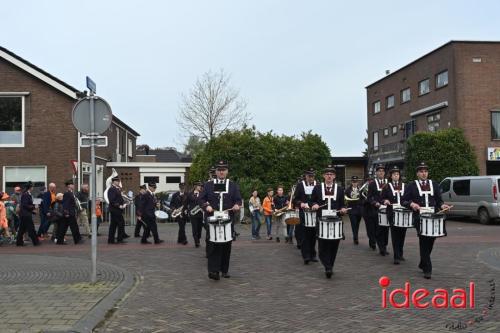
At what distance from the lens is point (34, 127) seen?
83.7ft

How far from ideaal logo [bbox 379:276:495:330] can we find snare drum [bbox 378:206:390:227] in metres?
3.51

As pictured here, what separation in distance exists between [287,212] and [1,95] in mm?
18114

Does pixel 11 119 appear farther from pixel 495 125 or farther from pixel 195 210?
pixel 495 125

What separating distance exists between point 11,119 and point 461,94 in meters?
25.0

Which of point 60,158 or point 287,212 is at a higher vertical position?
point 60,158

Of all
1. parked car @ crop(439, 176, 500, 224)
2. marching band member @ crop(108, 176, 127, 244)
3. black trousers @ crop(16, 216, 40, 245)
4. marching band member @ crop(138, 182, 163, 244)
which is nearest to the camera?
black trousers @ crop(16, 216, 40, 245)

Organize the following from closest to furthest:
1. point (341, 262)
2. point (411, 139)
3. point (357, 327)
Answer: point (357, 327)
point (341, 262)
point (411, 139)

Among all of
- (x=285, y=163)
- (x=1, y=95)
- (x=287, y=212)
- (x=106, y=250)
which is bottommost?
(x=106, y=250)

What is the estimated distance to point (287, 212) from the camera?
13.6 metres

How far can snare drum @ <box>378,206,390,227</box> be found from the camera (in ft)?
38.4

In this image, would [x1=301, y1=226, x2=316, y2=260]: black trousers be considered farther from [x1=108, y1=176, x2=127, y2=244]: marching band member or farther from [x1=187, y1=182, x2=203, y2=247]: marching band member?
[x1=108, y1=176, x2=127, y2=244]: marching band member

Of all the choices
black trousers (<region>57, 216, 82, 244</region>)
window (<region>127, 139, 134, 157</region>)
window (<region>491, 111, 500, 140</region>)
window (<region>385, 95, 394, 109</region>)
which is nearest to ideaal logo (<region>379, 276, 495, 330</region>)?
black trousers (<region>57, 216, 82, 244</region>)

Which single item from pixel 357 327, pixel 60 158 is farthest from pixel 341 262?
pixel 60 158

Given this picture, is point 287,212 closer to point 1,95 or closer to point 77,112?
point 77,112
